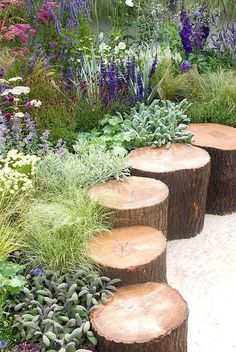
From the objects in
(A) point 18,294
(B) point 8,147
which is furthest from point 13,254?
(B) point 8,147

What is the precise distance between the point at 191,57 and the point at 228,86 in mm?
840

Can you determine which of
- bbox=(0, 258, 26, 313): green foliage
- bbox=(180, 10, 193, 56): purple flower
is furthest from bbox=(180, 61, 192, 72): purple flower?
bbox=(0, 258, 26, 313): green foliage

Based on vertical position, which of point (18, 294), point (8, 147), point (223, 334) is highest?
point (8, 147)

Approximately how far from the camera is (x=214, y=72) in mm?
5691

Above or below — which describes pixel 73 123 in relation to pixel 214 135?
above

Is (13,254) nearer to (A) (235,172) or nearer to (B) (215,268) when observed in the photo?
(B) (215,268)

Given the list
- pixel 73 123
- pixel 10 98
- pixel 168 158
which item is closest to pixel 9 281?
pixel 10 98

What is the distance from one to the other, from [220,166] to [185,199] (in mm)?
491

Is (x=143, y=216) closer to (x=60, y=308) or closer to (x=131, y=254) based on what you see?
(x=131, y=254)

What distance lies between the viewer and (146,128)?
4691 mm

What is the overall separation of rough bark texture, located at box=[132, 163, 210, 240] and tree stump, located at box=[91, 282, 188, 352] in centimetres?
119

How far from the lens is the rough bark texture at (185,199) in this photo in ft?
13.9

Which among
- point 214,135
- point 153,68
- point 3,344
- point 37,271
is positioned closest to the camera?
point 3,344

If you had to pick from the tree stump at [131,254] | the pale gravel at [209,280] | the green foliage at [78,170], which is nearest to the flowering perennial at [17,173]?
the green foliage at [78,170]
